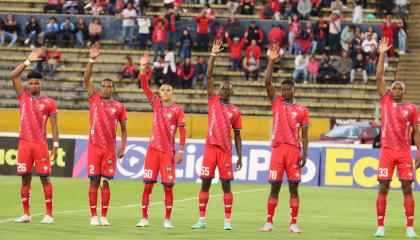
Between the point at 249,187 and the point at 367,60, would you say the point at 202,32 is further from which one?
the point at 249,187

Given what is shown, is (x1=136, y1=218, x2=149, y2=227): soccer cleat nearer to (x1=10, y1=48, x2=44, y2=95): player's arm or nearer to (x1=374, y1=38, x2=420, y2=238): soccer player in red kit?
(x1=10, y1=48, x2=44, y2=95): player's arm

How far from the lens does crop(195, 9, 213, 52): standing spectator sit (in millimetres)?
48094

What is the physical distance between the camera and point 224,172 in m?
20.7

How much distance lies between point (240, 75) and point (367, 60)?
503 centimetres

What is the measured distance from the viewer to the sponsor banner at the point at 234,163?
111ft

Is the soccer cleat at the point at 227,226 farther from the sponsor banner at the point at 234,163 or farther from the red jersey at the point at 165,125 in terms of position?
the sponsor banner at the point at 234,163

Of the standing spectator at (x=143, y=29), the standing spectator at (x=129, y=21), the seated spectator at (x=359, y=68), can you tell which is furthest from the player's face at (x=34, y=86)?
the standing spectator at (x=129, y=21)

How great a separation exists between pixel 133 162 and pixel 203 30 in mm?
14741

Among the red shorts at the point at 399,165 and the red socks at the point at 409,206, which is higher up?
the red shorts at the point at 399,165

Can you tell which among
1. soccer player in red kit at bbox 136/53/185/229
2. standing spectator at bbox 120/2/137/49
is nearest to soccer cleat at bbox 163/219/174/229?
soccer player in red kit at bbox 136/53/185/229

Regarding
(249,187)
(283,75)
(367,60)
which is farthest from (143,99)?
(249,187)

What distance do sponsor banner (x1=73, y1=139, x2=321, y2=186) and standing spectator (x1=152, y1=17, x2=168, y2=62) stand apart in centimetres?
1341

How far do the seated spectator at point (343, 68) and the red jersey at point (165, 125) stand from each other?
26402 mm

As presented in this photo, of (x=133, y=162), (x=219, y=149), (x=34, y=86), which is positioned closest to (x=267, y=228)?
(x=219, y=149)
